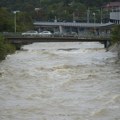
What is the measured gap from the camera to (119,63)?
54.5 meters

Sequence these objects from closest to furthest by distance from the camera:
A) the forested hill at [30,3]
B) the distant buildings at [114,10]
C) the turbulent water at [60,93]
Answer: the turbulent water at [60,93] < the distant buildings at [114,10] < the forested hill at [30,3]

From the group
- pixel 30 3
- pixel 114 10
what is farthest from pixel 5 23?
pixel 30 3

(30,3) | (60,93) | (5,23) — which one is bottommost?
(60,93)

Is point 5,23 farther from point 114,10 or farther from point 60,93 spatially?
point 60,93

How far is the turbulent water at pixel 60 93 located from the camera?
27.7 metres

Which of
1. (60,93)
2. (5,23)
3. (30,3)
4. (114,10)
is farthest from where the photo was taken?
(30,3)

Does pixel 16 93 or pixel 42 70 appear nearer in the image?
pixel 16 93

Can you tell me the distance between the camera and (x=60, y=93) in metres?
33.8

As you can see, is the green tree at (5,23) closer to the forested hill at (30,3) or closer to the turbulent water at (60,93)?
the turbulent water at (60,93)

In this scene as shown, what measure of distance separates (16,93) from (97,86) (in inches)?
249

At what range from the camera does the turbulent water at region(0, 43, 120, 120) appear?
2767 centimetres

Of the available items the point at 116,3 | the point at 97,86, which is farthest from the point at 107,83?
the point at 116,3

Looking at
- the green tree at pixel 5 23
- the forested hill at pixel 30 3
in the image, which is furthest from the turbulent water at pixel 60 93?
the forested hill at pixel 30 3

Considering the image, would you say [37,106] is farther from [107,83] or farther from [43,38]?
[43,38]
